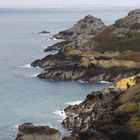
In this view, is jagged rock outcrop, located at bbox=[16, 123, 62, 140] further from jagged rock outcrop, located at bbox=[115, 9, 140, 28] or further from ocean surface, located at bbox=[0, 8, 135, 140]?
jagged rock outcrop, located at bbox=[115, 9, 140, 28]

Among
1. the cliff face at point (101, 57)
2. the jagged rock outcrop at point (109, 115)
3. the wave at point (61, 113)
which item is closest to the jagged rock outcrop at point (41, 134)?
the jagged rock outcrop at point (109, 115)

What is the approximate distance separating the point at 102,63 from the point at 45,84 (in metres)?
16.4

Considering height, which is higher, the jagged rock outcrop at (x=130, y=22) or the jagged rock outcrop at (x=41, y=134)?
the jagged rock outcrop at (x=130, y=22)

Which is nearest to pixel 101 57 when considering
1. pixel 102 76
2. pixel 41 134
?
pixel 102 76

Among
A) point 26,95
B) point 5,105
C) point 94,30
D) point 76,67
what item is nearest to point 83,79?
point 76,67

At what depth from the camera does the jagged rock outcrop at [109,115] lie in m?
60.0

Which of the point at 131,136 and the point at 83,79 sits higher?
the point at 131,136

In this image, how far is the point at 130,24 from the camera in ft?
525

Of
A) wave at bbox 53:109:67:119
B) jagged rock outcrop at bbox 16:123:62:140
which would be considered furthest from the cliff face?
jagged rock outcrop at bbox 16:123:62:140

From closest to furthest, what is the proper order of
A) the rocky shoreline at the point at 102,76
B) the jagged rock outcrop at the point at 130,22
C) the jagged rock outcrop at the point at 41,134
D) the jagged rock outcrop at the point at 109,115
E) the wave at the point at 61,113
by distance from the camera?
1. the jagged rock outcrop at the point at 109,115
2. the jagged rock outcrop at the point at 41,134
3. the rocky shoreline at the point at 102,76
4. the wave at the point at 61,113
5. the jagged rock outcrop at the point at 130,22

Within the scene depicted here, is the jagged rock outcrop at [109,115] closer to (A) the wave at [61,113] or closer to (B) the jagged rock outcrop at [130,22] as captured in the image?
(A) the wave at [61,113]

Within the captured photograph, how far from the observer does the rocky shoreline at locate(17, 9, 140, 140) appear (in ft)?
203

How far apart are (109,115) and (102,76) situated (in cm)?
5107

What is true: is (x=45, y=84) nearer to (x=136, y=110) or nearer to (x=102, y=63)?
(x=102, y=63)
